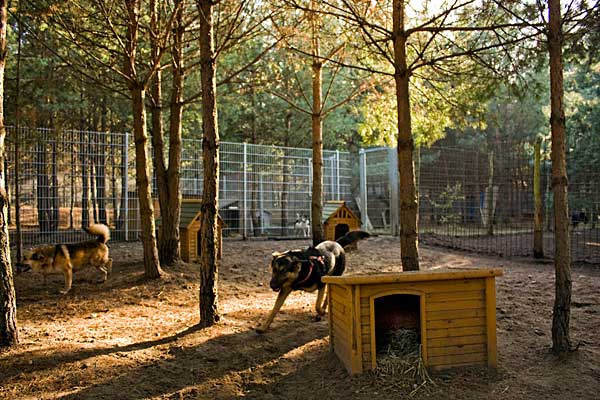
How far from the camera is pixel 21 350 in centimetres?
453

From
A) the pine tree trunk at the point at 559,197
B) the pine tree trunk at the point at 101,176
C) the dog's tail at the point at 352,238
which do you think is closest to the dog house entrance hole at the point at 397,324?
the pine tree trunk at the point at 559,197

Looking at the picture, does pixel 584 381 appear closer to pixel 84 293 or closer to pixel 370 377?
pixel 370 377

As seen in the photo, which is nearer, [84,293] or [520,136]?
[84,293]

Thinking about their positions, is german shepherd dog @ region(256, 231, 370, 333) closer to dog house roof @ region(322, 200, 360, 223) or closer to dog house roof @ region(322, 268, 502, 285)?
dog house roof @ region(322, 268, 502, 285)

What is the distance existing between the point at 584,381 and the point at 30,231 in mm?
12766

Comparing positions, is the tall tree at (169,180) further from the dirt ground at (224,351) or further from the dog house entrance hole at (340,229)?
the dog house entrance hole at (340,229)

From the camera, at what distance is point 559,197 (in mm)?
4586

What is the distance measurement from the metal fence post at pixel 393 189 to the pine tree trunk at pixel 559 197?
11.4m

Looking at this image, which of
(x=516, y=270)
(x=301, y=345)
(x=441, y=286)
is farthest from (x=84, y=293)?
(x=516, y=270)

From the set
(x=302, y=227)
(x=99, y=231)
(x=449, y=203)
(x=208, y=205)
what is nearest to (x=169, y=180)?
(x=99, y=231)

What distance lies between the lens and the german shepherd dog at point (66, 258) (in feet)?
24.1

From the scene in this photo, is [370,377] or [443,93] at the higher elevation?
[443,93]

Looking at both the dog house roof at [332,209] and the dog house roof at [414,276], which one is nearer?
the dog house roof at [414,276]

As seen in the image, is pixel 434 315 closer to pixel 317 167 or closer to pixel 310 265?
pixel 310 265
